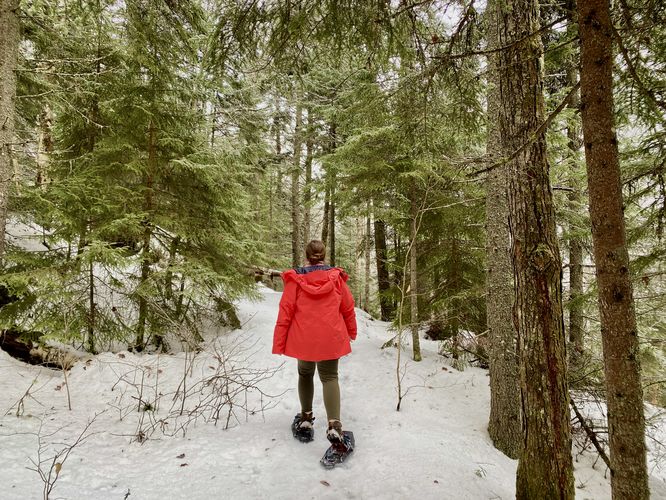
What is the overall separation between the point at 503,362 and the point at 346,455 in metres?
2.33

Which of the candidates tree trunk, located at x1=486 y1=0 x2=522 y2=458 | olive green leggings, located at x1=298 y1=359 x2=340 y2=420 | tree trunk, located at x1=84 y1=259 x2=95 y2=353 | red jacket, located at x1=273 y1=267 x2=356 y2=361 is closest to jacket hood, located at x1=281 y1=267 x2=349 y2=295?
red jacket, located at x1=273 y1=267 x2=356 y2=361

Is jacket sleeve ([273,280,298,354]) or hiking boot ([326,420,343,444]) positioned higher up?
jacket sleeve ([273,280,298,354])

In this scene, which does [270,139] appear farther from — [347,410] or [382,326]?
[347,410]

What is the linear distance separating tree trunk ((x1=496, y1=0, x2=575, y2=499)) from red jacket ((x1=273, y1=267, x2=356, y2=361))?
1804 mm

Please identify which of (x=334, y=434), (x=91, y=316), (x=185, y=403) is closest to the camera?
(x=334, y=434)

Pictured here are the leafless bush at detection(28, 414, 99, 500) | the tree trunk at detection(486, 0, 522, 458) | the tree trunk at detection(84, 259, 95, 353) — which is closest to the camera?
the leafless bush at detection(28, 414, 99, 500)

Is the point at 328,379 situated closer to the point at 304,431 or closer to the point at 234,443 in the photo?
the point at 304,431

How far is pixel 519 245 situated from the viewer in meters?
2.83

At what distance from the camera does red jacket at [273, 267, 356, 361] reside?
3852 mm

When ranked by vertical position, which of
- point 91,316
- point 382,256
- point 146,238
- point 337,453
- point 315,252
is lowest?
point 337,453

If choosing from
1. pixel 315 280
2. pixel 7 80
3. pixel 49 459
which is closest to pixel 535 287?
pixel 315 280

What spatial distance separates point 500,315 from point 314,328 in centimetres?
255

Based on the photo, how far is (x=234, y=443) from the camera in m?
3.86

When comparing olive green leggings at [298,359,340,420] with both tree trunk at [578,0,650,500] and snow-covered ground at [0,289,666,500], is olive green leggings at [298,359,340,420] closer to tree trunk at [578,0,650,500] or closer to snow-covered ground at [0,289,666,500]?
snow-covered ground at [0,289,666,500]
